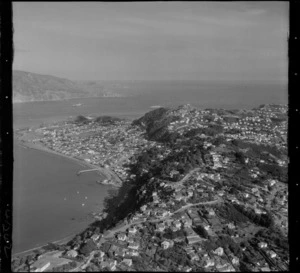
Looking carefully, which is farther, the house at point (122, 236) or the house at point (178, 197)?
the house at point (178, 197)

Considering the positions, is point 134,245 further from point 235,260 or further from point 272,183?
point 272,183

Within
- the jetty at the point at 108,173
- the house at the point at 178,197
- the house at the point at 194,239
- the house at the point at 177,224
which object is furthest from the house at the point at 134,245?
the jetty at the point at 108,173

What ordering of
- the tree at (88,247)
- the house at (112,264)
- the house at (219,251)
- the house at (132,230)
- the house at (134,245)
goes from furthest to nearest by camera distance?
the house at (132,230) → the house at (134,245) → the house at (219,251) → the tree at (88,247) → the house at (112,264)

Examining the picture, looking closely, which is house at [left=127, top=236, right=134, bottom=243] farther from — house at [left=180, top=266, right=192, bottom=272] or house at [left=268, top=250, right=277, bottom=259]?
house at [left=268, top=250, right=277, bottom=259]

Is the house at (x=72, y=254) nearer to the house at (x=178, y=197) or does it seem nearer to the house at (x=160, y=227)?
the house at (x=160, y=227)

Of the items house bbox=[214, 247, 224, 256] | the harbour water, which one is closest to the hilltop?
house bbox=[214, 247, 224, 256]

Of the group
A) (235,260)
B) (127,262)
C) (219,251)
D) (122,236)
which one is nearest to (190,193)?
(122,236)
